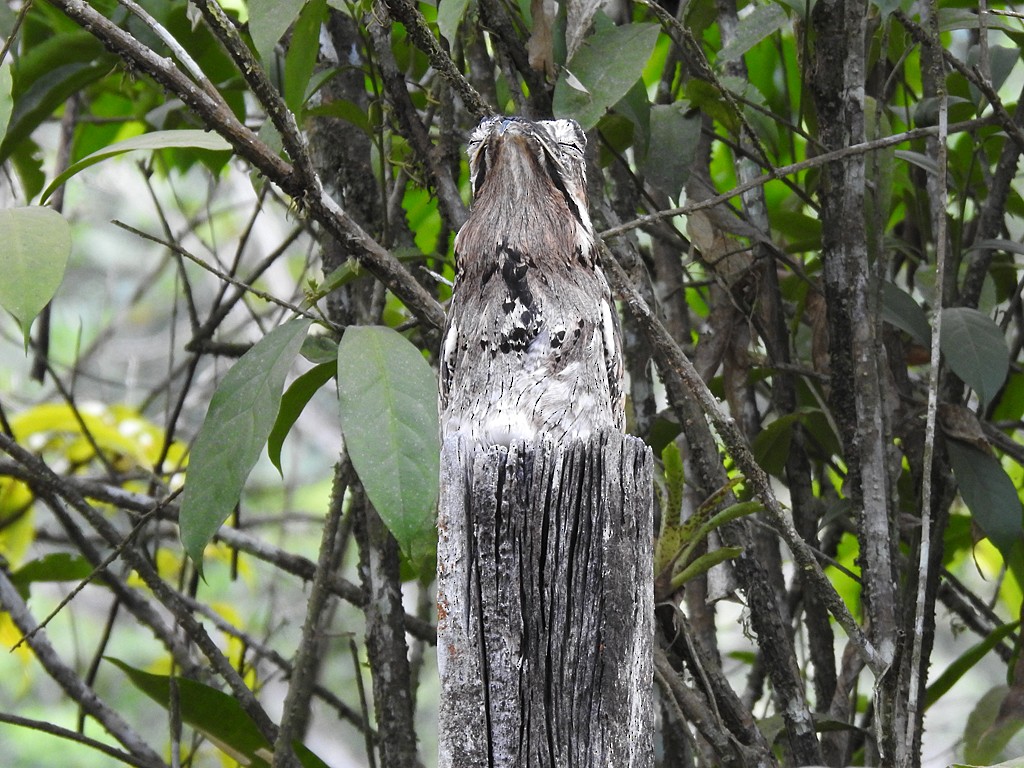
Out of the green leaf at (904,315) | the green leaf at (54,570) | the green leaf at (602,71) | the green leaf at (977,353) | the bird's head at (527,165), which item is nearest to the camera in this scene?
the bird's head at (527,165)

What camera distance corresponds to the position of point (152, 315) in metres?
8.77

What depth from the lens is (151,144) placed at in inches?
65.6

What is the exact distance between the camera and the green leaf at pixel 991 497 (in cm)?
237

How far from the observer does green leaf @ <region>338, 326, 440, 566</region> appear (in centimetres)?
156

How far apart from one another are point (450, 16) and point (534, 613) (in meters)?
1.00

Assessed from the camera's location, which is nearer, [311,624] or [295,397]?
[295,397]

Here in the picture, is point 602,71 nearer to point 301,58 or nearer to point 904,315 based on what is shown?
point 301,58

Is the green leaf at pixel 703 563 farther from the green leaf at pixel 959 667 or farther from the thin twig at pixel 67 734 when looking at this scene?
the thin twig at pixel 67 734

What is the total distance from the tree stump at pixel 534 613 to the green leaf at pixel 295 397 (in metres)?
0.72

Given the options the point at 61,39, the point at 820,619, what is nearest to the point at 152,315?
the point at 61,39

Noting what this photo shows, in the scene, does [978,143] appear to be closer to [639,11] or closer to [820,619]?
[639,11]

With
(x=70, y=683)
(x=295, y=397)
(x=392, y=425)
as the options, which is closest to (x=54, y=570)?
(x=70, y=683)

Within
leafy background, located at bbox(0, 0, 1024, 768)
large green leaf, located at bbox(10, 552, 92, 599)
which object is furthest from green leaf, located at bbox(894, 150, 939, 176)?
large green leaf, located at bbox(10, 552, 92, 599)

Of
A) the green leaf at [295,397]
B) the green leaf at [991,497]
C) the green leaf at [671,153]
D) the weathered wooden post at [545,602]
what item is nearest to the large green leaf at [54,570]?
the green leaf at [295,397]
